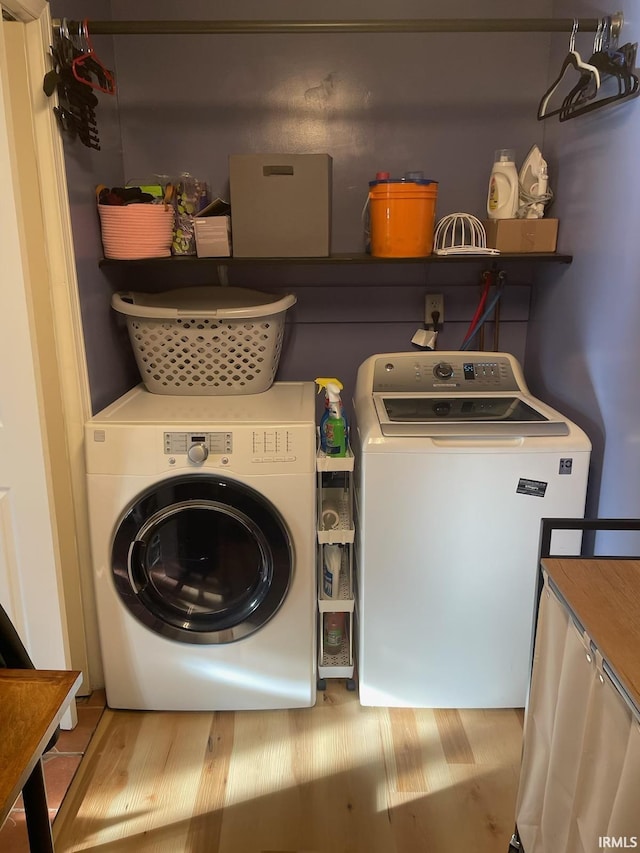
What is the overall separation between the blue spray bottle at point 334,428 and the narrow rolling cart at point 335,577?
0.02 m

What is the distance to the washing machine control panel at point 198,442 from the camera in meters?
1.78

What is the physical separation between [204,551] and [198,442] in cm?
33

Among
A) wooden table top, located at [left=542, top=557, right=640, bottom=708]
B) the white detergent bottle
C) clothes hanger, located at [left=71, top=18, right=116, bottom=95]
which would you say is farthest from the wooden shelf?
wooden table top, located at [left=542, top=557, right=640, bottom=708]

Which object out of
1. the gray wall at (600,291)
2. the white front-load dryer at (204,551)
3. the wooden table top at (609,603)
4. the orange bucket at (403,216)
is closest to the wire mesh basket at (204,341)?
the white front-load dryer at (204,551)

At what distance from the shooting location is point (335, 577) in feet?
6.51

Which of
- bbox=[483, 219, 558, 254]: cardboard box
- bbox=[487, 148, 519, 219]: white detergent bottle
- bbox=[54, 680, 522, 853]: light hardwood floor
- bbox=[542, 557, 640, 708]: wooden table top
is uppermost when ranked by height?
bbox=[487, 148, 519, 219]: white detergent bottle

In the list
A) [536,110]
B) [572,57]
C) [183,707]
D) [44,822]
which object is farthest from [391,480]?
[536,110]

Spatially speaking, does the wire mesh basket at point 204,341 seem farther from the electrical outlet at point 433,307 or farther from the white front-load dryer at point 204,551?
the electrical outlet at point 433,307

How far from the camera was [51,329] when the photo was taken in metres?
1.75

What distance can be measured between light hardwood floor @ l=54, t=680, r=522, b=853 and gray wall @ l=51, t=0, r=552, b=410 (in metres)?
1.11

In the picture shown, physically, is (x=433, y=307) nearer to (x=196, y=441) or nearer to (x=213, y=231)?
(x=213, y=231)

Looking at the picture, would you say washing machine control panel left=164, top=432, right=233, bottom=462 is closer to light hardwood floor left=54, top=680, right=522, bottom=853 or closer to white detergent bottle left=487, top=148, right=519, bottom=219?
light hardwood floor left=54, top=680, right=522, bottom=853

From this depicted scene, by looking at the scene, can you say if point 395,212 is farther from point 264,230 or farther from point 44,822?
point 44,822

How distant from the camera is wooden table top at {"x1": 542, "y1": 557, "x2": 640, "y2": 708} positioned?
93 centimetres
